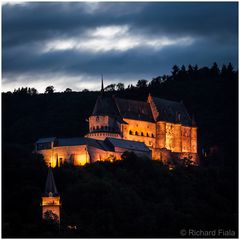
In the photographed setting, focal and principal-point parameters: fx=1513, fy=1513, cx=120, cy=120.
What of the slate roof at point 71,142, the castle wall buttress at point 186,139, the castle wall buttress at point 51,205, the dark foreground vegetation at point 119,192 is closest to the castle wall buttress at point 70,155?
the slate roof at point 71,142

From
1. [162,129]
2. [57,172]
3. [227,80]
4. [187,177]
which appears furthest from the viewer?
[227,80]

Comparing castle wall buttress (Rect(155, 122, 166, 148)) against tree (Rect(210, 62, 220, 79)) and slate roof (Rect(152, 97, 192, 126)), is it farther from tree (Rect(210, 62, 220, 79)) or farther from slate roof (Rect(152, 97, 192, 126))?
tree (Rect(210, 62, 220, 79))

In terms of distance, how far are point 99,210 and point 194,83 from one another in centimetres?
6325

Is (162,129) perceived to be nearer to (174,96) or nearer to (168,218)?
(168,218)

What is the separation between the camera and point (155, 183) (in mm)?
121625

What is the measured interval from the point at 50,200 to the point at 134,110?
26.5 m

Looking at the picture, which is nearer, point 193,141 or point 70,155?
point 70,155

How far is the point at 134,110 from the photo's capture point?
133875mm

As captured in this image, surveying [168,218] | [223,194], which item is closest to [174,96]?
[223,194]

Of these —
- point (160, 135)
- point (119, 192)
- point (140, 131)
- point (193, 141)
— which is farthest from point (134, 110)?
point (119, 192)

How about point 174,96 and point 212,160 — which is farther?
point 174,96

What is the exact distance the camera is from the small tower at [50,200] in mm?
107581

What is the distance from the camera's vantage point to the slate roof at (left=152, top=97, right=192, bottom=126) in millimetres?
135375

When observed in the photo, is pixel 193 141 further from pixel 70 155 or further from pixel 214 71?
pixel 214 71
